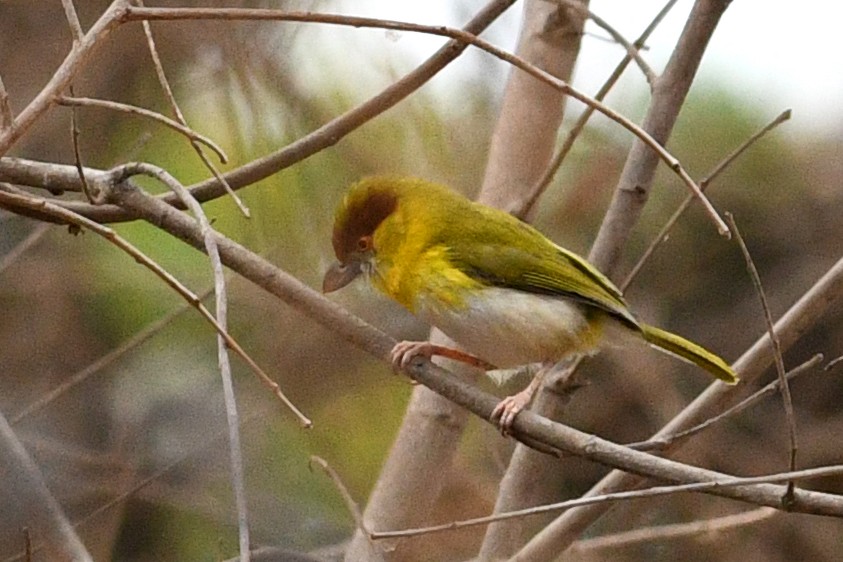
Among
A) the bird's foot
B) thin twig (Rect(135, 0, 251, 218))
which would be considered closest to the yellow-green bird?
the bird's foot

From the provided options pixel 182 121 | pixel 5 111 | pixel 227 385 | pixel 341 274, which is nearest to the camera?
pixel 227 385

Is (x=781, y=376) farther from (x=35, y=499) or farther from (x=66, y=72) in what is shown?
(x=35, y=499)

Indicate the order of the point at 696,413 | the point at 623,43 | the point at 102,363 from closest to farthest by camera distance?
the point at 623,43 → the point at 696,413 → the point at 102,363

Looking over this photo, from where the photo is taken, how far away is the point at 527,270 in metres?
2.03

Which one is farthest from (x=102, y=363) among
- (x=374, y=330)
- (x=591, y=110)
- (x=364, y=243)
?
(x=591, y=110)

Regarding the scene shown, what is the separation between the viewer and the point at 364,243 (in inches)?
80.0

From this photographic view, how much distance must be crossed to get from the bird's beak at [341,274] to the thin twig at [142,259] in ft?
2.45

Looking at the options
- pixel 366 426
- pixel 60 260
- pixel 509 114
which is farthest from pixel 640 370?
pixel 60 260

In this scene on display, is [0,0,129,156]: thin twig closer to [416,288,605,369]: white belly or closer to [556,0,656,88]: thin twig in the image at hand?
[556,0,656,88]: thin twig

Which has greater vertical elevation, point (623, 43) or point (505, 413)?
point (623, 43)

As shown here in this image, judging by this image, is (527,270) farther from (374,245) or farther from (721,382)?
(721,382)

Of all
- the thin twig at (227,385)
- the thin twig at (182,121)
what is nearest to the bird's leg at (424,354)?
the thin twig at (182,121)

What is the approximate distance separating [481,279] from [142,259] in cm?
95

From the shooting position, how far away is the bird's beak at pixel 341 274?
2.03 m
